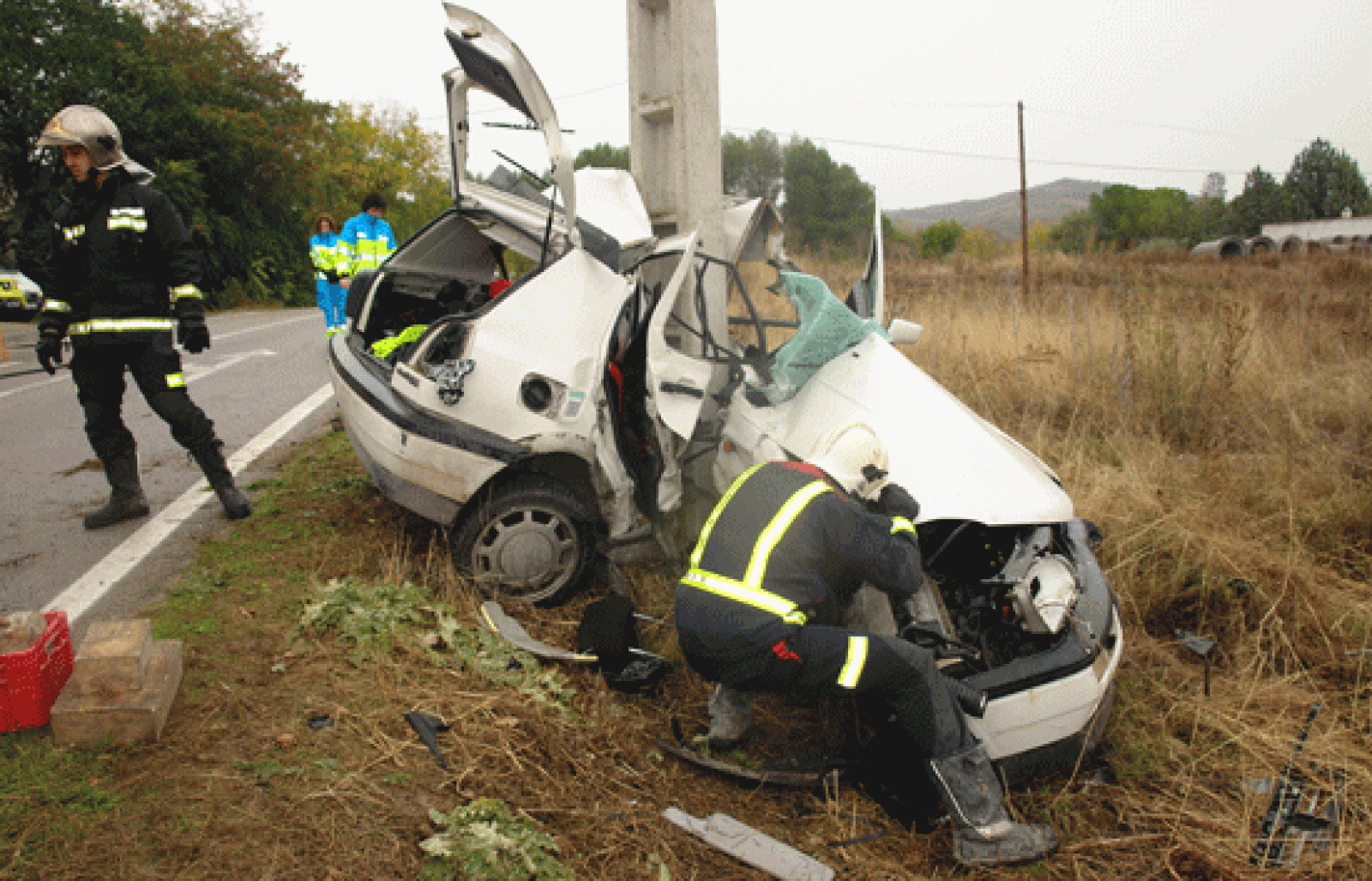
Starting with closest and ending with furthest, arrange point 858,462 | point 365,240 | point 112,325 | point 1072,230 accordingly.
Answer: point 858,462
point 112,325
point 365,240
point 1072,230

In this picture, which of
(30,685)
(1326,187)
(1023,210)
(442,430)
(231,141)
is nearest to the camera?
(30,685)

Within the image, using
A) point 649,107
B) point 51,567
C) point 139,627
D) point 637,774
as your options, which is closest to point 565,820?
point 637,774

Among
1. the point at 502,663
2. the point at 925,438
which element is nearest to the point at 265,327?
the point at 502,663

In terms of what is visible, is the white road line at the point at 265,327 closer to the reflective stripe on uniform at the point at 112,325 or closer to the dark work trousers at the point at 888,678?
the reflective stripe on uniform at the point at 112,325

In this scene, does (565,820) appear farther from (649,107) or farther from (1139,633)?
(649,107)

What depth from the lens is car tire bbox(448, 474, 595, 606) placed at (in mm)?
3723

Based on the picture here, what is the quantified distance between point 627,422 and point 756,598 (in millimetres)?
1476

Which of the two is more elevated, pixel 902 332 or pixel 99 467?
pixel 902 332

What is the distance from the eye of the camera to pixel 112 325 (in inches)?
158

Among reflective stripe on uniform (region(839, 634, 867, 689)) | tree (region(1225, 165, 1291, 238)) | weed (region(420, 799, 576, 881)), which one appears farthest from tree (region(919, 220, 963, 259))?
weed (region(420, 799, 576, 881))

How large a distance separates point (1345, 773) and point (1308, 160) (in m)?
56.8

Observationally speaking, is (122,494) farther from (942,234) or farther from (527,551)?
(942,234)

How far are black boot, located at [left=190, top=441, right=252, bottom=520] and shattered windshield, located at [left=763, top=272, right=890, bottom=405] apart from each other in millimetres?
2668

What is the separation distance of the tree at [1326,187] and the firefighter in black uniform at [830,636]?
5396cm
